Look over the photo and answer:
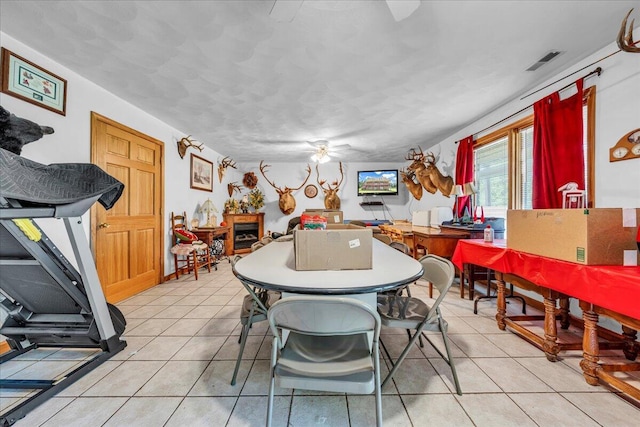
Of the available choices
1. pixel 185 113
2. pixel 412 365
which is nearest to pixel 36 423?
pixel 412 365

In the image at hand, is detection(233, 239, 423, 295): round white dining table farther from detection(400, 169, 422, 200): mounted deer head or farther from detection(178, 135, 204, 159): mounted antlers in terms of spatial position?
detection(400, 169, 422, 200): mounted deer head

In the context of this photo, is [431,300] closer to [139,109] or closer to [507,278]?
[507,278]

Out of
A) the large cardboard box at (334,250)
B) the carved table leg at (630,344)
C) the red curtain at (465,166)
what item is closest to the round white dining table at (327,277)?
the large cardboard box at (334,250)

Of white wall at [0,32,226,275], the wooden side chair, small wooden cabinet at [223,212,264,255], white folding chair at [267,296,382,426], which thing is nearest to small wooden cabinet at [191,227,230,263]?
the wooden side chair

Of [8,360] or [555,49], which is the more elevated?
[555,49]

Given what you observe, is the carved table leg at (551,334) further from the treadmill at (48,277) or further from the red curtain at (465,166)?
the treadmill at (48,277)

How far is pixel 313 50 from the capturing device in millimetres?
2066

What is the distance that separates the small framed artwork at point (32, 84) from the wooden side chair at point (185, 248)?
6.76 feet

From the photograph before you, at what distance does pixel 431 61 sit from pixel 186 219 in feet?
14.0

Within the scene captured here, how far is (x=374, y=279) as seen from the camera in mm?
1229

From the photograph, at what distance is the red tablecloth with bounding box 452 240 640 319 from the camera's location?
4.36ft

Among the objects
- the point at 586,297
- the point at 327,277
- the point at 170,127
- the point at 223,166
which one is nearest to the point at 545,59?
the point at 586,297

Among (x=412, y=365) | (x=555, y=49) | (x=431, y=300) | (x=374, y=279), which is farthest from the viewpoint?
(x=431, y=300)

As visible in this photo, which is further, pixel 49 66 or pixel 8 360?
pixel 49 66
